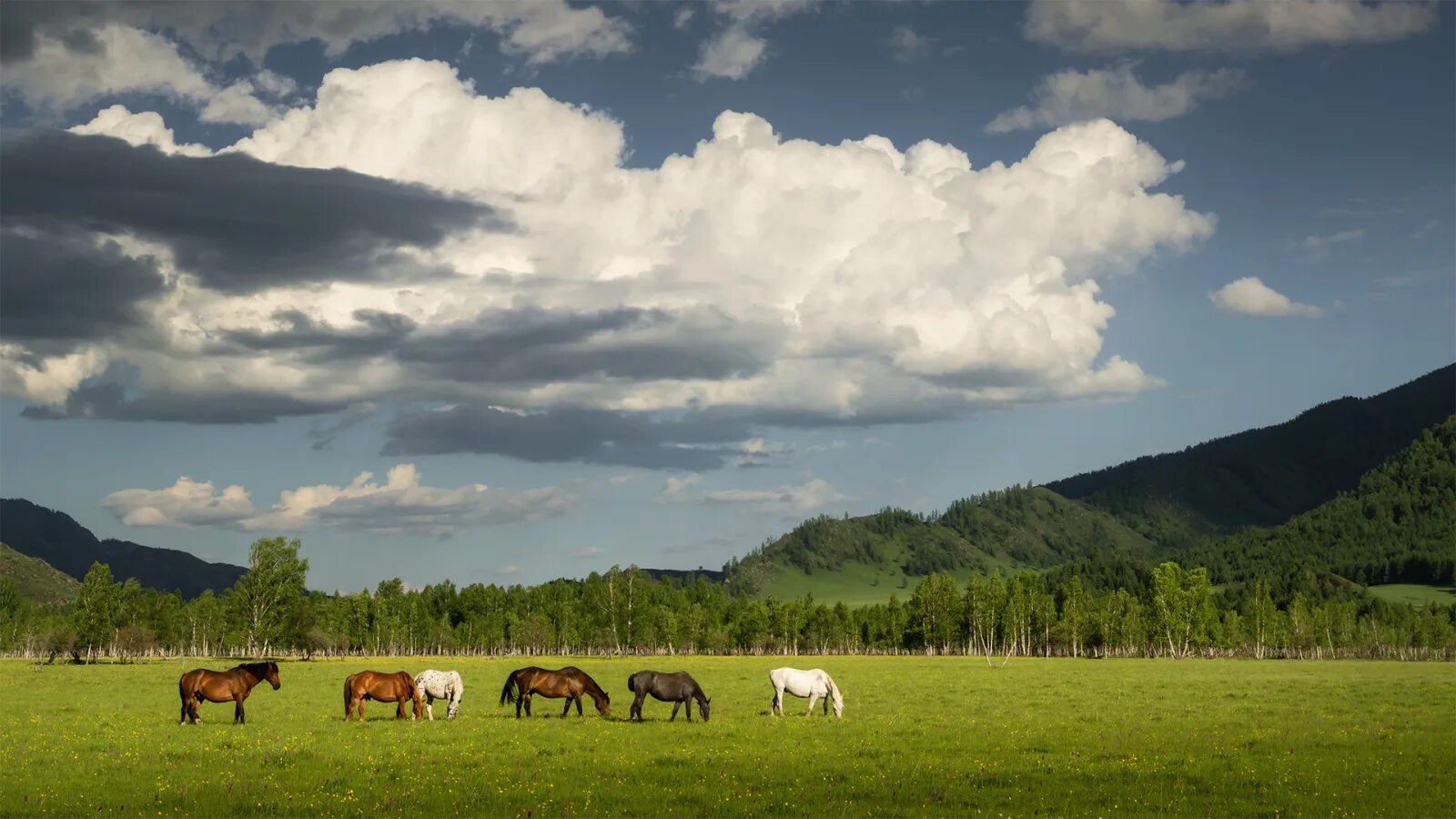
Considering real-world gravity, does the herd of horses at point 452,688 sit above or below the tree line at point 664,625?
above

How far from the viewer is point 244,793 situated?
77.6 ft

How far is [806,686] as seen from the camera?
138 ft

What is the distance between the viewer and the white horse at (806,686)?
41.3 meters

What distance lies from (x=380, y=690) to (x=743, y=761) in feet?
56.3

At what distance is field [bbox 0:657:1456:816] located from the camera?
23.3 m

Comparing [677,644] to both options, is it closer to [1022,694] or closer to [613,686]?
[613,686]

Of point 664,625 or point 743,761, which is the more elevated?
point 743,761

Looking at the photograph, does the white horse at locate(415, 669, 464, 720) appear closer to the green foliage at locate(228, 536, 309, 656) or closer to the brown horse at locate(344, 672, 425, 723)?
the brown horse at locate(344, 672, 425, 723)

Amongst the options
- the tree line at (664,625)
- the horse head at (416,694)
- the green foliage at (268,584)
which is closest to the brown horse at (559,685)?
the horse head at (416,694)

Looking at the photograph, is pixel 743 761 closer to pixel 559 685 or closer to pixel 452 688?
pixel 559 685

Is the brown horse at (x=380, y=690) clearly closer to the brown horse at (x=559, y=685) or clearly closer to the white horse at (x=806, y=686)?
the brown horse at (x=559, y=685)

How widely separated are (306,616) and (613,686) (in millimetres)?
106442

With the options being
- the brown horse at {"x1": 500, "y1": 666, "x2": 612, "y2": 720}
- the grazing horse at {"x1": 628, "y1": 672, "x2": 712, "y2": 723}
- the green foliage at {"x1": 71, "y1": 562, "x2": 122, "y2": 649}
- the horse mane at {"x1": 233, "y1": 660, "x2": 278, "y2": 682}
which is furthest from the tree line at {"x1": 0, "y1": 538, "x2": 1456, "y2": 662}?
the grazing horse at {"x1": 628, "y1": 672, "x2": 712, "y2": 723}

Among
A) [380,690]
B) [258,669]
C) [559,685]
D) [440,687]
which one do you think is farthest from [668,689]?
[258,669]
